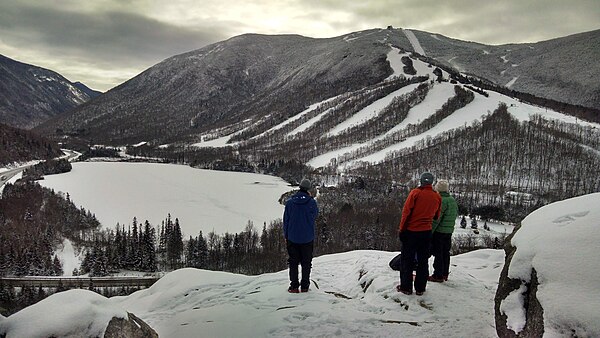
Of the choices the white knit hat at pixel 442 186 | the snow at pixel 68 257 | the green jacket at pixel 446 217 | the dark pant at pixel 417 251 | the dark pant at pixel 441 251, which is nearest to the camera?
the dark pant at pixel 417 251

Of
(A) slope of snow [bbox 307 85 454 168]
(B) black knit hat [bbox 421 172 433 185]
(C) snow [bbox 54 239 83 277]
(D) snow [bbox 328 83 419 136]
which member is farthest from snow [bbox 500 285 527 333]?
(D) snow [bbox 328 83 419 136]

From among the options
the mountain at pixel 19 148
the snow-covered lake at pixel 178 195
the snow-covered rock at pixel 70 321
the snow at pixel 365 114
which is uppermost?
the snow at pixel 365 114

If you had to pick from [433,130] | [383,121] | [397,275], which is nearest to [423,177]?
[397,275]

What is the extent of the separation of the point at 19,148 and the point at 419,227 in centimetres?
22194

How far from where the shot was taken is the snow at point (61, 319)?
6086mm

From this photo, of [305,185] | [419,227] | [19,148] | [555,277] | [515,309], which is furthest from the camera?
[19,148]

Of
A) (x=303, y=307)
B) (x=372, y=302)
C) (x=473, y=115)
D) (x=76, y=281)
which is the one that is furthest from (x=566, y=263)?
(x=473, y=115)

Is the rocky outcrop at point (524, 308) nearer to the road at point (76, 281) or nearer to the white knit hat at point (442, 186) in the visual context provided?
the white knit hat at point (442, 186)

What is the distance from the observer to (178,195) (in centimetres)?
12119

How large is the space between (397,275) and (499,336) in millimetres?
3730

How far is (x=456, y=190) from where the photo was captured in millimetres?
104562

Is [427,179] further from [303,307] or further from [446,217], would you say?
[303,307]

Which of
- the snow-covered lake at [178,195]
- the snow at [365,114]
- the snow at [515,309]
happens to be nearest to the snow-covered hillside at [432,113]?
the snow at [365,114]

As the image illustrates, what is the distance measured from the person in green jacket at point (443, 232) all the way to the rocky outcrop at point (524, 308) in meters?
2.23
